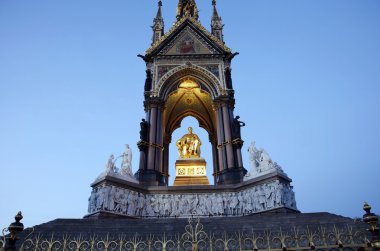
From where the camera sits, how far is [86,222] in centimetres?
1060

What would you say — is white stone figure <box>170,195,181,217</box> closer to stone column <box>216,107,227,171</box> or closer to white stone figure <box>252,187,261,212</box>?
stone column <box>216,107,227,171</box>

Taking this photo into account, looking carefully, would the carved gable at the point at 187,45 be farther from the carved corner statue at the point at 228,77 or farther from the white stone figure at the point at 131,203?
the white stone figure at the point at 131,203

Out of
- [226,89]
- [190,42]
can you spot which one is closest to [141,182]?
[226,89]

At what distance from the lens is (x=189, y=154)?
68.5ft

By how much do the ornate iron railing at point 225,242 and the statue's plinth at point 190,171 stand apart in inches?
367

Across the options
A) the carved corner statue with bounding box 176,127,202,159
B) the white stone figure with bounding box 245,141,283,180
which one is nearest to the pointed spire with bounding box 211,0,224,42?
the carved corner statue with bounding box 176,127,202,159

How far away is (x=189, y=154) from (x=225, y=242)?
1561cm

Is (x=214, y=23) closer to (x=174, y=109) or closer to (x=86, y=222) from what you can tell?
(x=174, y=109)

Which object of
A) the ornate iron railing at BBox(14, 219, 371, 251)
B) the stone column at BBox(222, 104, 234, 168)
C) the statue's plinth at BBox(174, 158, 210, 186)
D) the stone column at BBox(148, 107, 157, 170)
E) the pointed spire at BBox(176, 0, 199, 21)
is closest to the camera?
the ornate iron railing at BBox(14, 219, 371, 251)

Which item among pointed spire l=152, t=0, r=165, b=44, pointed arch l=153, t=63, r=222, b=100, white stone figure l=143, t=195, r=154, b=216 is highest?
pointed spire l=152, t=0, r=165, b=44

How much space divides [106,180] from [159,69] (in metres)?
9.60

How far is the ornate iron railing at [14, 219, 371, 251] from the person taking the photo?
17.3 feet

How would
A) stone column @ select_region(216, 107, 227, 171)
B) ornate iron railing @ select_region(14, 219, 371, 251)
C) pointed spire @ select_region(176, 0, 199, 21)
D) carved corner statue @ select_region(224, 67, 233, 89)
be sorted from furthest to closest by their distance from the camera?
1. pointed spire @ select_region(176, 0, 199, 21)
2. carved corner statue @ select_region(224, 67, 233, 89)
3. stone column @ select_region(216, 107, 227, 171)
4. ornate iron railing @ select_region(14, 219, 371, 251)

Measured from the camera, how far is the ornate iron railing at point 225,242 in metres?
5.27
